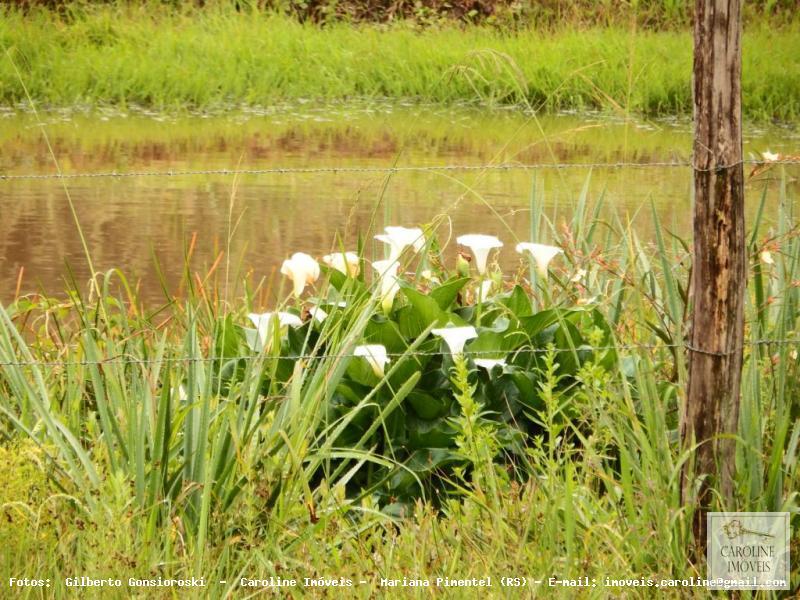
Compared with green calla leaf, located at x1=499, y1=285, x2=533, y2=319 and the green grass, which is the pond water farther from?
the green grass

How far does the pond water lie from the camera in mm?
4992

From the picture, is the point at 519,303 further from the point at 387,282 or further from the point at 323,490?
the point at 323,490

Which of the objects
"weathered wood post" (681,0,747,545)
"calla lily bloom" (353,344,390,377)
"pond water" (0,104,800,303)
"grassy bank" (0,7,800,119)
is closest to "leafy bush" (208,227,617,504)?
"calla lily bloom" (353,344,390,377)

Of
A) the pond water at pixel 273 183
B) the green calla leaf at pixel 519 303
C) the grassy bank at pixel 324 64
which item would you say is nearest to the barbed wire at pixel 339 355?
the green calla leaf at pixel 519 303

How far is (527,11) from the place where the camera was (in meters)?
11.6

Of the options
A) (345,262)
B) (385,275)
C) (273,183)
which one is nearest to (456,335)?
(385,275)

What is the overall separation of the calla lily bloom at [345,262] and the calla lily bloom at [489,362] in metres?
0.34

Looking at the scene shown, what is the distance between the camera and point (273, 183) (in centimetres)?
654

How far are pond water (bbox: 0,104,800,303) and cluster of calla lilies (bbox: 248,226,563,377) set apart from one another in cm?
91

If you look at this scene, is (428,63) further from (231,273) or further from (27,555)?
(27,555)

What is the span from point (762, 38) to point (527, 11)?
2109mm

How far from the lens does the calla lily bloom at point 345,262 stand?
9.17ft

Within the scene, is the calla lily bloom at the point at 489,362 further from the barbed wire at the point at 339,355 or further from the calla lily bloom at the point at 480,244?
the calla lily bloom at the point at 480,244

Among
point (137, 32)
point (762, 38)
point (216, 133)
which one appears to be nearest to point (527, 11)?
point (762, 38)
